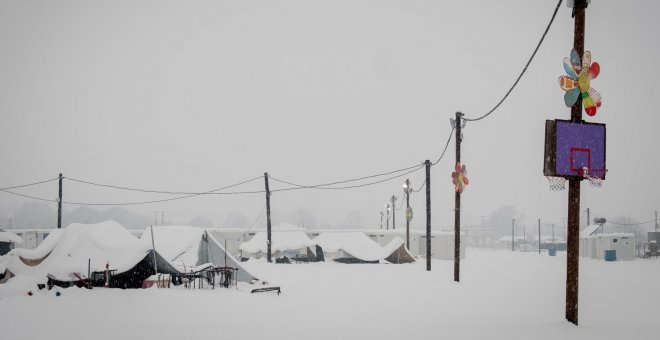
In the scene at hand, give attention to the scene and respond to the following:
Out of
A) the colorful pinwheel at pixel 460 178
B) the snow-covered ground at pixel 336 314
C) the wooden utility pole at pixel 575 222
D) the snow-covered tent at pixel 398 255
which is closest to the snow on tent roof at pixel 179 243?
the snow-covered ground at pixel 336 314

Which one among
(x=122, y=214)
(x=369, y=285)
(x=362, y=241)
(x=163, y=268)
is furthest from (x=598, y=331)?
(x=122, y=214)

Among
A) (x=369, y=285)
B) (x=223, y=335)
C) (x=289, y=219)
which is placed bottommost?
(x=289, y=219)

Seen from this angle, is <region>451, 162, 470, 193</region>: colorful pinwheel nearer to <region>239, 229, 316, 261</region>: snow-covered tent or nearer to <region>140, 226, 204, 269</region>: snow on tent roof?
<region>140, 226, 204, 269</region>: snow on tent roof

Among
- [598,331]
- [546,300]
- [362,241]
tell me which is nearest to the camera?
[598,331]

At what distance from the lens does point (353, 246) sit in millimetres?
37031

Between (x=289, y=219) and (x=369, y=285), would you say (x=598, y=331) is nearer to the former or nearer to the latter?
(x=369, y=285)

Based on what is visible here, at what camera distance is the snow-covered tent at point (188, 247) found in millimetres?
20266

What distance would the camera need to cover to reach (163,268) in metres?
17.6

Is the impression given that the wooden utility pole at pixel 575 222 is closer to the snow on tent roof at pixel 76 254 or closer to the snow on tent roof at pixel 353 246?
the snow on tent roof at pixel 76 254

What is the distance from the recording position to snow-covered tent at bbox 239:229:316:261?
3947 cm

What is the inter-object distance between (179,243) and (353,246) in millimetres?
18868

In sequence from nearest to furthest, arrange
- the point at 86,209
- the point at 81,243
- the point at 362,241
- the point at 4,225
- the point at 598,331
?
the point at 598,331, the point at 81,243, the point at 362,241, the point at 4,225, the point at 86,209

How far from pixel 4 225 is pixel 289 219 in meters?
88.0

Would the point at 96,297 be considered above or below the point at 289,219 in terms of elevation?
above
